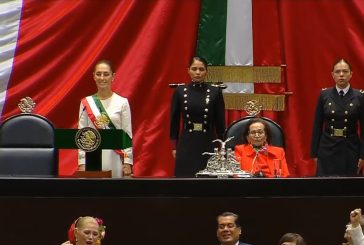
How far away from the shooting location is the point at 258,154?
22.1 feet

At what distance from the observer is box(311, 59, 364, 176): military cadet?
7.45 meters

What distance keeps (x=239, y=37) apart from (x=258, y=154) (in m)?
2.19

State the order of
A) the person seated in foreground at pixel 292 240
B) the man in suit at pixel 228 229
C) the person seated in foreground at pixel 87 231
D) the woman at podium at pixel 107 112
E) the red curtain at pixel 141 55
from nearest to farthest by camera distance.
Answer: the person seated in foreground at pixel 292 240 → the person seated in foreground at pixel 87 231 → the man in suit at pixel 228 229 → the woman at podium at pixel 107 112 → the red curtain at pixel 141 55

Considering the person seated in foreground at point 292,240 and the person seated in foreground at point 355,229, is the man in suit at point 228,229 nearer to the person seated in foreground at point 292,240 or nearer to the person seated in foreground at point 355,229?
the person seated in foreground at point 292,240

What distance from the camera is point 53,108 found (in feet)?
28.6

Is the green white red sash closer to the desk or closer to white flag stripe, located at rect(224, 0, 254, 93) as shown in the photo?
the desk

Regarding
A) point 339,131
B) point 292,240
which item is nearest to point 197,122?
point 339,131

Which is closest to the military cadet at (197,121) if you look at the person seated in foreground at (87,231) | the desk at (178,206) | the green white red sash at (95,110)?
the green white red sash at (95,110)

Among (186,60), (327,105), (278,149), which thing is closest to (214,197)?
(278,149)

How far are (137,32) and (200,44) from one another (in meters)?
0.56

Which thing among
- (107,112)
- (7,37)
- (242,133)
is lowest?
(242,133)

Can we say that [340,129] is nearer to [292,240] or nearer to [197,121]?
[197,121]

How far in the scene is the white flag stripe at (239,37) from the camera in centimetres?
870

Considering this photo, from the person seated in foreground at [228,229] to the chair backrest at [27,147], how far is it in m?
2.00
